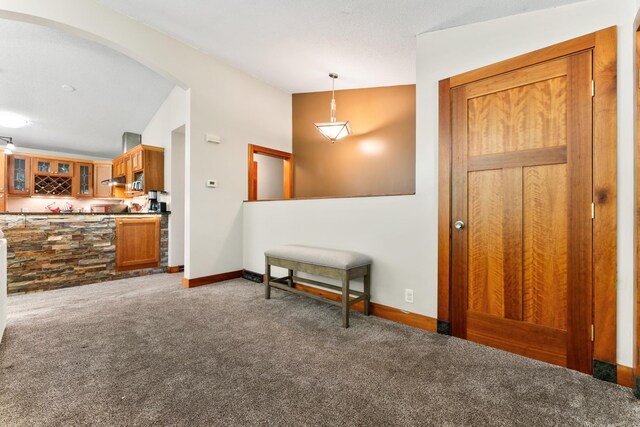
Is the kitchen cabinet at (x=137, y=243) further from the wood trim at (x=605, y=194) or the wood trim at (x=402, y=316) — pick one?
the wood trim at (x=605, y=194)

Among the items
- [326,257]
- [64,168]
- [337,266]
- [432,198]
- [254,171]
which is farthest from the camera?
[64,168]

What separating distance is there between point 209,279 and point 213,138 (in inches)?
77.0

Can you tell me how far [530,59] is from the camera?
1.95 metres

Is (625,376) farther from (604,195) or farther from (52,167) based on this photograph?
(52,167)

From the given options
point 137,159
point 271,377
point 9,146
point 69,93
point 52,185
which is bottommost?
point 271,377

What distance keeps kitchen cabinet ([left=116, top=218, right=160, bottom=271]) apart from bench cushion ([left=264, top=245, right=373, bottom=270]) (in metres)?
2.65

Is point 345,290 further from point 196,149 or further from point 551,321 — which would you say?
point 196,149

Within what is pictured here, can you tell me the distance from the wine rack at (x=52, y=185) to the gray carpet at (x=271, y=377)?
5.70 metres

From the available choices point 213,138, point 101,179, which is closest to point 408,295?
point 213,138

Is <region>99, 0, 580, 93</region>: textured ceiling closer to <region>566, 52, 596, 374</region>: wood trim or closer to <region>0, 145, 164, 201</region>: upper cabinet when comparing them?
<region>566, 52, 596, 374</region>: wood trim

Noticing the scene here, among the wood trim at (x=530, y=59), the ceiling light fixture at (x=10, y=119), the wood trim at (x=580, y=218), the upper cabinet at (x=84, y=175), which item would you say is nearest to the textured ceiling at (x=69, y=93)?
the ceiling light fixture at (x=10, y=119)

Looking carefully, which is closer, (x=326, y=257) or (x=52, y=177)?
(x=326, y=257)

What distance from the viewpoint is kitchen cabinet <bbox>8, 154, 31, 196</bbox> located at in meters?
6.23

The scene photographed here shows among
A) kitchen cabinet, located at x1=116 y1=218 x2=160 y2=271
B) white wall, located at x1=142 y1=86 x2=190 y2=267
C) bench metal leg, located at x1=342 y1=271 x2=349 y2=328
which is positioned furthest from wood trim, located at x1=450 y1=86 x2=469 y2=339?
kitchen cabinet, located at x1=116 y1=218 x2=160 y2=271
